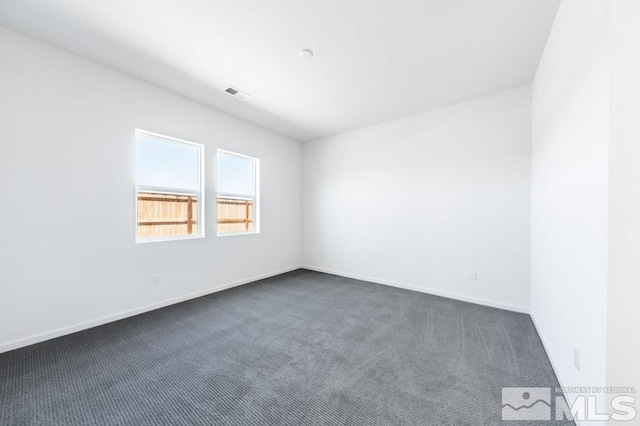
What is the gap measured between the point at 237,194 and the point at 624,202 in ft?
13.7

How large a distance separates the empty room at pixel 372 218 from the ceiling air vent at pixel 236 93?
0.04 metres

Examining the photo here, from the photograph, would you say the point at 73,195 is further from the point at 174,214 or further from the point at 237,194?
the point at 237,194

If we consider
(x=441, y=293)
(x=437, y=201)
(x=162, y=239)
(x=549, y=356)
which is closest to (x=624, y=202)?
(x=549, y=356)

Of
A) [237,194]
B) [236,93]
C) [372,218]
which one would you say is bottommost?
[372,218]

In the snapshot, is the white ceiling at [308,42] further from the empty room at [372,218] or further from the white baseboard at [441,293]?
the white baseboard at [441,293]

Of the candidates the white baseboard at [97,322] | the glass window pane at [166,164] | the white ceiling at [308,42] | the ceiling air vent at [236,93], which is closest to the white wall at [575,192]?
the white ceiling at [308,42]

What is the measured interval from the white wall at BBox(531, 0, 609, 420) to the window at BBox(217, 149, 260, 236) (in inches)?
157

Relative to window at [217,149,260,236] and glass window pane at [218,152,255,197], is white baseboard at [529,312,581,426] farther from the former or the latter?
glass window pane at [218,152,255,197]

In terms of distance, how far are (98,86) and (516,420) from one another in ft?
15.3

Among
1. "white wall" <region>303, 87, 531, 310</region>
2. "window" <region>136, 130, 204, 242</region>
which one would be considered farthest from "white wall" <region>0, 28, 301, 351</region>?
"white wall" <region>303, 87, 531, 310</region>

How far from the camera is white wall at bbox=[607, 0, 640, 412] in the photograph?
99cm

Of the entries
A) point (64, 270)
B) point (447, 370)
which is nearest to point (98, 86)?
point (64, 270)

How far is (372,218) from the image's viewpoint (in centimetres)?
423

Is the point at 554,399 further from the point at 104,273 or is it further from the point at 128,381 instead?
the point at 104,273
